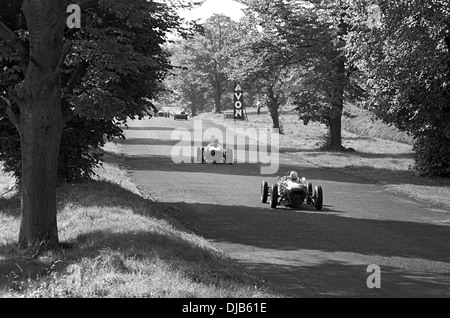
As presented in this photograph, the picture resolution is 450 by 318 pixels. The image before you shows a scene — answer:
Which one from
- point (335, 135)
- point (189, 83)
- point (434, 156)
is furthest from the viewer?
point (189, 83)

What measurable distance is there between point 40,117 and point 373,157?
28.5 metres

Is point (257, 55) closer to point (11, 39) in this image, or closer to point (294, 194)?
point (294, 194)

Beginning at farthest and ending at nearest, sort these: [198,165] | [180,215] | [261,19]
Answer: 1. [261,19]
2. [198,165]
3. [180,215]

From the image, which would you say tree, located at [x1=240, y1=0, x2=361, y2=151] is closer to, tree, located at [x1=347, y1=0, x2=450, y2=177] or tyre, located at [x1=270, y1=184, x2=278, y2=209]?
tree, located at [x1=347, y1=0, x2=450, y2=177]

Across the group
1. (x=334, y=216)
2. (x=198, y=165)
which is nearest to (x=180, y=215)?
(x=334, y=216)

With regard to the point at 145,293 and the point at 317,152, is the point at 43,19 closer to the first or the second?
the point at 145,293

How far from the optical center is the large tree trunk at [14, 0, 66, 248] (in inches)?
535

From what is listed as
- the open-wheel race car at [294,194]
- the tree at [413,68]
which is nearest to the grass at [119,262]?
the open-wheel race car at [294,194]

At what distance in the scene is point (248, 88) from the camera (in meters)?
43.9

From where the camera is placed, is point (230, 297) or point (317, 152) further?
point (317, 152)

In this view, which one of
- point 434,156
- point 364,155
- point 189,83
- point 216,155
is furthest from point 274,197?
point 189,83

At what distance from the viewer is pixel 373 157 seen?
1572 inches

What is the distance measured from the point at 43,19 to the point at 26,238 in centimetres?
389

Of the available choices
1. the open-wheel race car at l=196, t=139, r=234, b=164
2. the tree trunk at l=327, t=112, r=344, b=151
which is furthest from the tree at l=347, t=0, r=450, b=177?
the tree trunk at l=327, t=112, r=344, b=151
